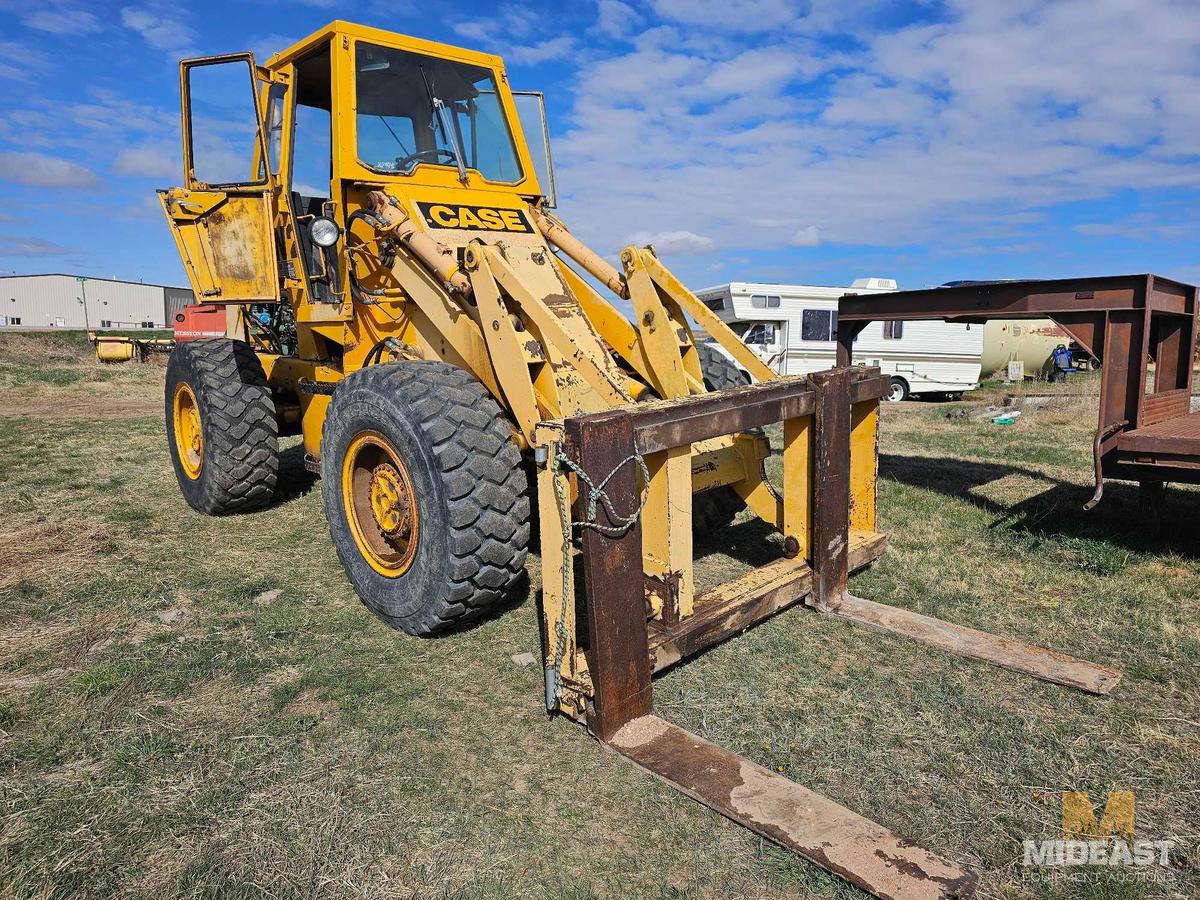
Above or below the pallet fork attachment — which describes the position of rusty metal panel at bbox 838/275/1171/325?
above

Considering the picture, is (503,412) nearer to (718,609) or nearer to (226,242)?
(718,609)

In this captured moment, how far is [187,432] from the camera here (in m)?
6.86

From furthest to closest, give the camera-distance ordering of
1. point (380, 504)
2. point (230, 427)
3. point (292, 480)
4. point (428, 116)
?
point (292, 480)
point (230, 427)
point (428, 116)
point (380, 504)

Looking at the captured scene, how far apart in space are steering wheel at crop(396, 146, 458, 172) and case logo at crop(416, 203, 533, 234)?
0.50 meters

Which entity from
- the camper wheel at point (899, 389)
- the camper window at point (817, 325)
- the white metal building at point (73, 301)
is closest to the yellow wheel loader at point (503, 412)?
the camper window at point (817, 325)

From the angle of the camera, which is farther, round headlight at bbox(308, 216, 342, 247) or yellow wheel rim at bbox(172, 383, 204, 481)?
yellow wheel rim at bbox(172, 383, 204, 481)

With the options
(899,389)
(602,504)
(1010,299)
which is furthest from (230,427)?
(899,389)

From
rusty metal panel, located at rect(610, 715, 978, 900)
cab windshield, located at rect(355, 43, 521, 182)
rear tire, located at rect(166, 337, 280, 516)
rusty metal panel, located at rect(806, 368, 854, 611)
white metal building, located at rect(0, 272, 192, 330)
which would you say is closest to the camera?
rusty metal panel, located at rect(610, 715, 978, 900)

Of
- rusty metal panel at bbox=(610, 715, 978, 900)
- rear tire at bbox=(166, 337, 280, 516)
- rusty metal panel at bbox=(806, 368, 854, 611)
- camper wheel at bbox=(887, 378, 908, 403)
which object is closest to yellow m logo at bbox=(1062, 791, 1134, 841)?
rusty metal panel at bbox=(610, 715, 978, 900)

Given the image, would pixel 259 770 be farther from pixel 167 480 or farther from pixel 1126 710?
pixel 167 480

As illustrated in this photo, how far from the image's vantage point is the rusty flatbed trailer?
4910 mm

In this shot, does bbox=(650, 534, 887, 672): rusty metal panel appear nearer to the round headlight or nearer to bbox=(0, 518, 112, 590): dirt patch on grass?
the round headlight

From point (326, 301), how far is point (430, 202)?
1.17m

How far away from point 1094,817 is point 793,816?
1.01 meters
